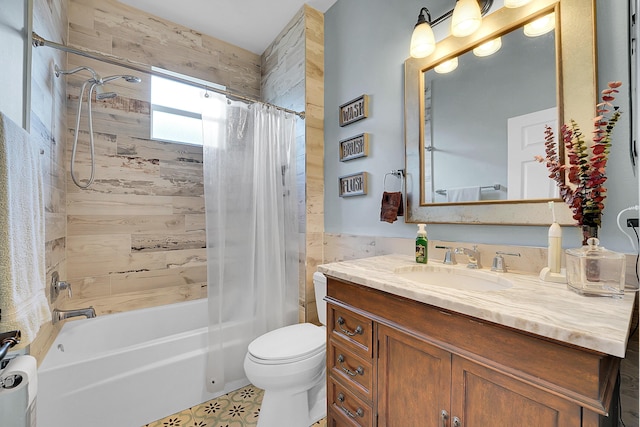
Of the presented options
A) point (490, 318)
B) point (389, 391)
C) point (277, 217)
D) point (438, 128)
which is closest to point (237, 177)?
point (277, 217)

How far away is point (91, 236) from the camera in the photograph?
202cm

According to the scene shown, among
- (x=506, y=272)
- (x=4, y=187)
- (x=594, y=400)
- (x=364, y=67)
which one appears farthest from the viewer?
(x=364, y=67)

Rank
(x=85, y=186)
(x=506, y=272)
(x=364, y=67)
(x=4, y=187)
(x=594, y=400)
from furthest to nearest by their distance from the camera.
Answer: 1. (x=85, y=186)
2. (x=364, y=67)
3. (x=506, y=272)
4. (x=4, y=187)
5. (x=594, y=400)

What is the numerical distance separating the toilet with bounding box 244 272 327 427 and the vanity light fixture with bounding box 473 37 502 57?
5.53 feet

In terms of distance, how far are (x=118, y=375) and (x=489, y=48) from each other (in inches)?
97.2

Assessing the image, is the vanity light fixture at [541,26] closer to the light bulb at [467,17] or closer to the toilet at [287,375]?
the light bulb at [467,17]

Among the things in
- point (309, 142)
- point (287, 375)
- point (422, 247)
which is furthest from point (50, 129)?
point (422, 247)

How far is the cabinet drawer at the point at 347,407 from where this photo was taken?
1068 mm

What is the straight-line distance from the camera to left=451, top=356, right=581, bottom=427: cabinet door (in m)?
0.60

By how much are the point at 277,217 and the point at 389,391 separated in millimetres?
1302

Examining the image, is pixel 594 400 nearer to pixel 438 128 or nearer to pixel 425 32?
pixel 438 128

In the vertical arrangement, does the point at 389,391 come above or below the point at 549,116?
below

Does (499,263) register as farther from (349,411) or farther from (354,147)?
(354,147)

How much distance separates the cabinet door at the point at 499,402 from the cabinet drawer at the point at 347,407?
0.42m
